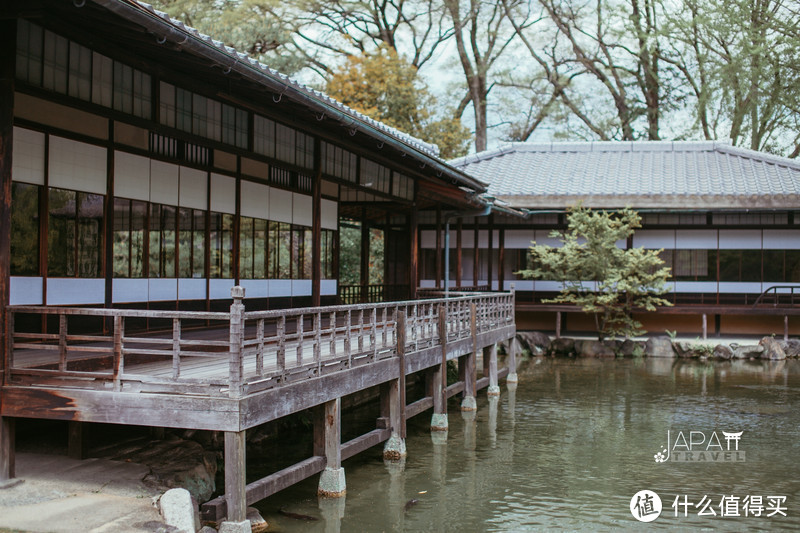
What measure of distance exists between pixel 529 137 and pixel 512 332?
76.8ft

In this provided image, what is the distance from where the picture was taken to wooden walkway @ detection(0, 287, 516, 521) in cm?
724

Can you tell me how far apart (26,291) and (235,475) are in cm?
338

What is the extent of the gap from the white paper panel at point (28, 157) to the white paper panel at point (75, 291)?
1.22 meters

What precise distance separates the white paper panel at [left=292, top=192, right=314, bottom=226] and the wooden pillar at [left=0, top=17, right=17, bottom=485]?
701cm

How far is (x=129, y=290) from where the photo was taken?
1021 cm

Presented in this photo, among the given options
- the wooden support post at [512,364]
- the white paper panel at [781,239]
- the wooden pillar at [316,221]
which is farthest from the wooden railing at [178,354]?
the white paper panel at [781,239]

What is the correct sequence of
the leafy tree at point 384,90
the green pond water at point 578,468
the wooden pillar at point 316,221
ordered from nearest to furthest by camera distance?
the green pond water at point 578,468 < the wooden pillar at point 316,221 < the leafy tree at point 384,90

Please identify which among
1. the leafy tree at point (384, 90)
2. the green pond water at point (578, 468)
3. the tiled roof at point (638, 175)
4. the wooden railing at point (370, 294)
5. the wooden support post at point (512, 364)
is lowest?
the green pond water at point (578, 468)

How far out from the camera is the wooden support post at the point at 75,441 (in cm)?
820

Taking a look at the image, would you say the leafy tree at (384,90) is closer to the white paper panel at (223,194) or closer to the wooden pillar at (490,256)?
the wooden pillar at (490,256)

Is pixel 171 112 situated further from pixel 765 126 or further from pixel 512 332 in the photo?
pixel 765 126

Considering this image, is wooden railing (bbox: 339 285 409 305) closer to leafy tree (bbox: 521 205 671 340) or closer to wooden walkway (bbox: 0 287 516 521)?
leafy tree (bbox: 521 205 671 340)

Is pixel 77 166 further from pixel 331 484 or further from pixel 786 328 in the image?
pixel 786 328

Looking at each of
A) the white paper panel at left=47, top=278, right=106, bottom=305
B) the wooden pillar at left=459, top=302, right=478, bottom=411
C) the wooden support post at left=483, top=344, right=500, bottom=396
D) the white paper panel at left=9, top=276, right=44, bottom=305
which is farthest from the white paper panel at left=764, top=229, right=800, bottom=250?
the white paper panel at left=9, top=276, right=44, bottom=305
